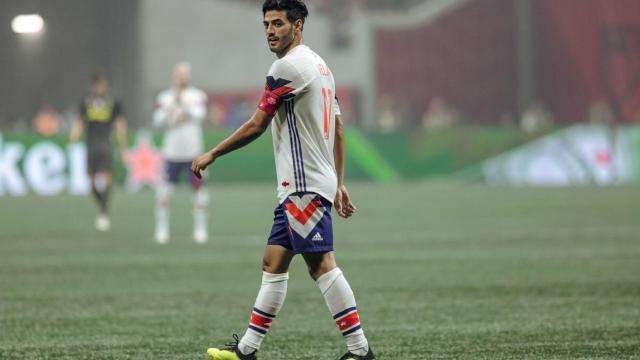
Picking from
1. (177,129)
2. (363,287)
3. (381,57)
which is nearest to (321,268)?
(363,287)

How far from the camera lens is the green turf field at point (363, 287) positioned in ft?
26.8

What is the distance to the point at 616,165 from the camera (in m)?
32.5

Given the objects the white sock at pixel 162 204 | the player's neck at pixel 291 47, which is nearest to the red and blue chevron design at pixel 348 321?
the player's neck at pixel 291 47

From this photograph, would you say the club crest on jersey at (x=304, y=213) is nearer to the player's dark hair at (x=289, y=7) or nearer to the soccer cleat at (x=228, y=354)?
the soccer cleat at (x=228, y=354)

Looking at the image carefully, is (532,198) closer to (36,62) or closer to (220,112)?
(220,112)

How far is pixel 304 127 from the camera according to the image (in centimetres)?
672

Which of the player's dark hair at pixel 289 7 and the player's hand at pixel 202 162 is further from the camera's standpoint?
the player's dark hair at pixel 289 7

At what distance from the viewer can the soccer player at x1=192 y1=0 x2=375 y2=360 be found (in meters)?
6.62

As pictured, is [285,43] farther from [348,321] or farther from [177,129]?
[177,129]

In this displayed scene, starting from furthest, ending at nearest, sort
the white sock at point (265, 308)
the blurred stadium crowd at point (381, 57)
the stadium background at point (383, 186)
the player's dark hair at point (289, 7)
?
the blurred stadium crowd at point (381, 57), the stadium background at point (383, 186), the white sock at point (265, 308), the player's dark hair at point (289, 7)

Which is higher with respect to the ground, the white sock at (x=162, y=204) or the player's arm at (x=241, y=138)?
the player's arm at (x=241, y=138)

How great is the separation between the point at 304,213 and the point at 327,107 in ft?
1.84

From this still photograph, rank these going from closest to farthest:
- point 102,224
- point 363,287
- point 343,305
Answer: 1. point 343,305
2. point 363,287
3. point 102,224

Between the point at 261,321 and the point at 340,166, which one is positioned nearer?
the point at 261,321
